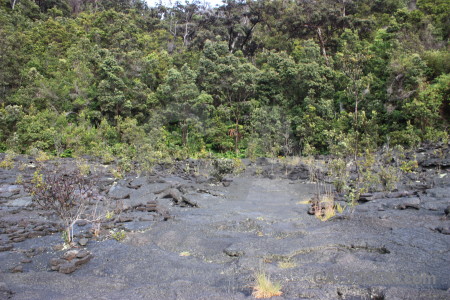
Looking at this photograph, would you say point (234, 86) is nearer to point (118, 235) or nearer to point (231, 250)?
point (118, 235)

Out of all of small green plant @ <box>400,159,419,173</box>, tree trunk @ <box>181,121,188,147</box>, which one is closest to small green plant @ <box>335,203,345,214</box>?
small green plant @ <box>400,159,419,173</box>

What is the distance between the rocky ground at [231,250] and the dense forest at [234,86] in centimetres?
884

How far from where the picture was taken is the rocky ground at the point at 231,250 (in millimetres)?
4281

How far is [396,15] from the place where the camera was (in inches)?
1013

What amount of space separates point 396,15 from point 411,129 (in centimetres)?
1163

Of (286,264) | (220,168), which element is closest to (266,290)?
(286,264)

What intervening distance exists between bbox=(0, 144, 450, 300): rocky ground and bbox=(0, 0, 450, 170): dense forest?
8.84 m

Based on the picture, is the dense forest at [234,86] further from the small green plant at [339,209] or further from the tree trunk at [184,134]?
the small green plant at [339,209]

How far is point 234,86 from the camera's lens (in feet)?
86.4

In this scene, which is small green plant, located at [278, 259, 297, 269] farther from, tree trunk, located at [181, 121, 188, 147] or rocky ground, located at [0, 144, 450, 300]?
tree trunk, located at [181, 121, 188, 147]

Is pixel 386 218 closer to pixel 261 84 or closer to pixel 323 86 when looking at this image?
pixel 323 86

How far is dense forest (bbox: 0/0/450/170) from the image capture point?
21969mm

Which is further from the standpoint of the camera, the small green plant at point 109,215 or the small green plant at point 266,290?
the small green plant at point 109,215

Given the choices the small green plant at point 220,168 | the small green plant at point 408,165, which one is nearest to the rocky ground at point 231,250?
the small green plant at point 408,165
